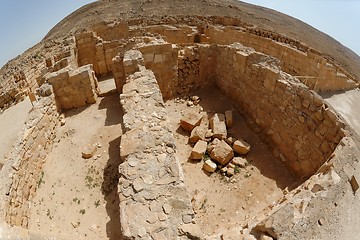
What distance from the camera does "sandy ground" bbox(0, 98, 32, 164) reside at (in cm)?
787

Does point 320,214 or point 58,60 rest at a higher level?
point 58,60

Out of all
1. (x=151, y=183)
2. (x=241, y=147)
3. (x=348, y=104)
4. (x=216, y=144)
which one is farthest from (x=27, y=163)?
(x=348, y=104)

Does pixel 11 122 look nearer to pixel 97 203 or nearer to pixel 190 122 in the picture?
pixel 97 203

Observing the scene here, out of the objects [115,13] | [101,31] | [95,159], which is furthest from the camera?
[115,13]

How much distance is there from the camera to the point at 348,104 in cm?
1030

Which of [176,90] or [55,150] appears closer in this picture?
[55,150]

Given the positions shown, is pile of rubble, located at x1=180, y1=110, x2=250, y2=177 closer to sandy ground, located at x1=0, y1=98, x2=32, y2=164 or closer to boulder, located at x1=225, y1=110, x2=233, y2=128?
boulder, located at x1=225, y1=110, x2=233, y2=128

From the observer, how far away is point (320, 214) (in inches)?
151

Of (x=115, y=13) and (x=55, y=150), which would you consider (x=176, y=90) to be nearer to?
(x=55, y=150)

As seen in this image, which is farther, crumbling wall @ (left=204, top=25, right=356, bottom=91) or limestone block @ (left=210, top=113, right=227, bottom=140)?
crumbling wall @ (left=204, top=25, right=356, bottom=91)

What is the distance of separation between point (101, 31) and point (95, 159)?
29.8ft

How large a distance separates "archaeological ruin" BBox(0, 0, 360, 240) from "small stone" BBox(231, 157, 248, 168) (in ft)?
0.29

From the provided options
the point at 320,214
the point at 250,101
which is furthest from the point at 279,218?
the point at 250,101

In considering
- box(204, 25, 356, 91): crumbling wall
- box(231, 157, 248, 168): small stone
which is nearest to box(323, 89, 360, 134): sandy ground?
box(204, 25, 356, 91): crumbling wall
